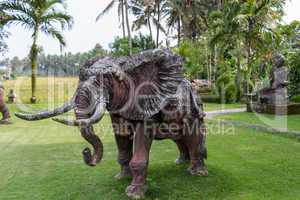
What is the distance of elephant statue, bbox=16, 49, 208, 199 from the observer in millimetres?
3225

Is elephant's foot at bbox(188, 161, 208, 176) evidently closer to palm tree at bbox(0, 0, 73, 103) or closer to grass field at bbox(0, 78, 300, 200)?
grass field at bbox(0, 78, 300, 200)

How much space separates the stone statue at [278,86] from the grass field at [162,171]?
4.60 m

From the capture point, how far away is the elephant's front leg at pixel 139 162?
12.0 ft

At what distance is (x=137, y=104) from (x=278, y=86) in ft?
31.5

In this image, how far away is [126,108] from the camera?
140 inches

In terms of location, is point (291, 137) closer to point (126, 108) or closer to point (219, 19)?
point (126, 108)

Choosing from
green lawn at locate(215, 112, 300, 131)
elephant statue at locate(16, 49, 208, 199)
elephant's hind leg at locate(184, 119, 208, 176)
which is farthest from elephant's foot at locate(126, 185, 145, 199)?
green lawn at locate(215, 112, 300, 131)

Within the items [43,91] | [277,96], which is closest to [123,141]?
[277,96]

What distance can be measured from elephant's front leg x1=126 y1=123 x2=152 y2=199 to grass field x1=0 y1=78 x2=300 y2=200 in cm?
16

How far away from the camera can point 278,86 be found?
39.1 feet

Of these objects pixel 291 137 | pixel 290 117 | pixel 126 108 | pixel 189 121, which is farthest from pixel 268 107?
pixel 126 108

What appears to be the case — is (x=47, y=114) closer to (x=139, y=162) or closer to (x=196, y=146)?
(x=139, y=162)

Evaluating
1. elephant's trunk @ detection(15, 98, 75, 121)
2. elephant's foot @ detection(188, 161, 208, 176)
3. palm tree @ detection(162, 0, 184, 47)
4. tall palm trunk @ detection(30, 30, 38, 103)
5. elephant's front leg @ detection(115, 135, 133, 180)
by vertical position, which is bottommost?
elephant's foot @ detection(188, 161, 208, 176)

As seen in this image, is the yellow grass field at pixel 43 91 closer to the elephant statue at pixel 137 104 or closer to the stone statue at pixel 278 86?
the stone statue at pixel 278 86
